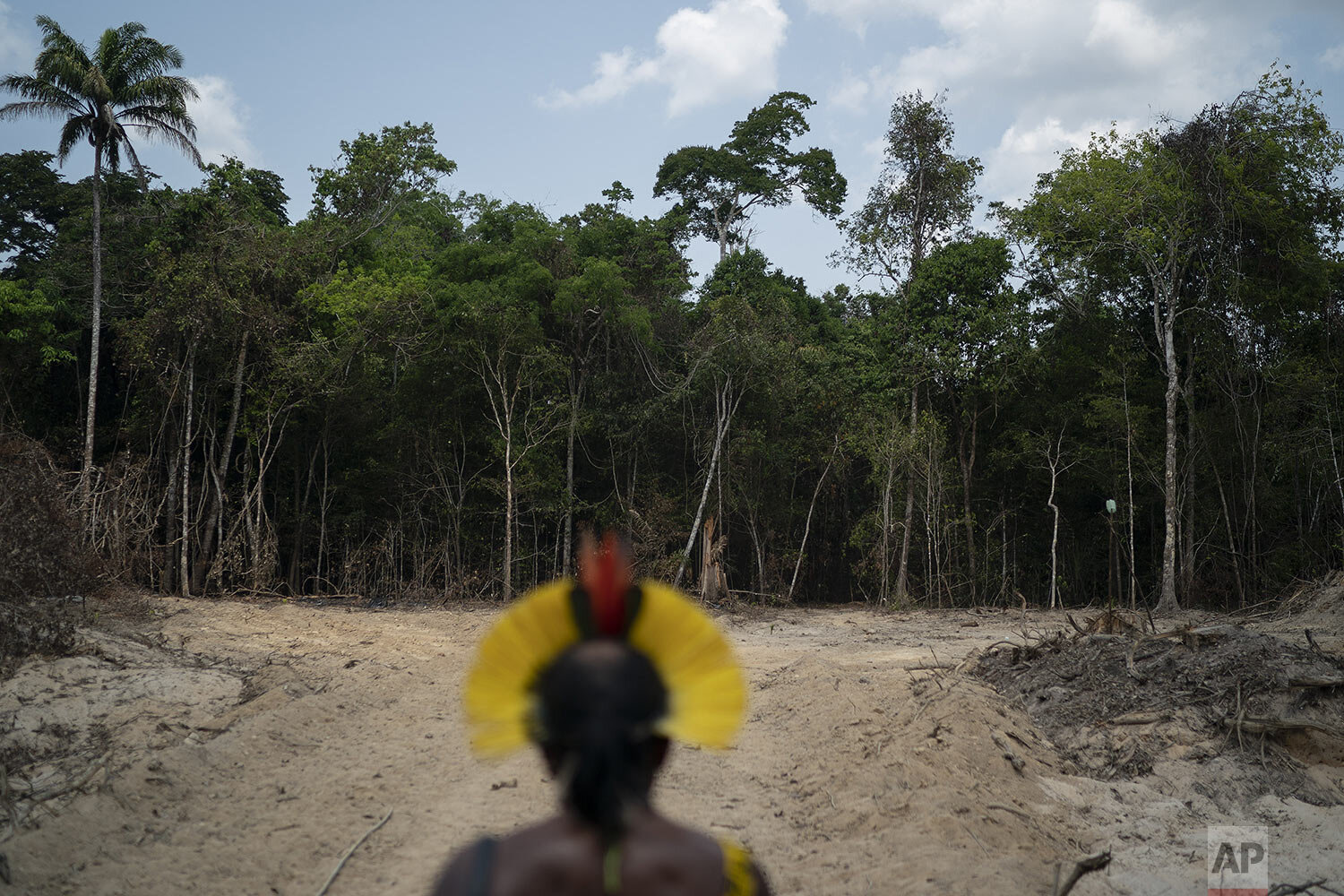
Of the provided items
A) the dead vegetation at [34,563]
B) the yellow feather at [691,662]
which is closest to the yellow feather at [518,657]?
the yellow feather at [691,662]

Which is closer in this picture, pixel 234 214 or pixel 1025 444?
pixel 234 214

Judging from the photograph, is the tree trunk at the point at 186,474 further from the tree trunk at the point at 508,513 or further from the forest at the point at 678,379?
the tree trunk at the point at 508,513

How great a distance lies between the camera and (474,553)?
17.9m

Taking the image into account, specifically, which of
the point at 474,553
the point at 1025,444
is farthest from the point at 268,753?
the point at 1025,444

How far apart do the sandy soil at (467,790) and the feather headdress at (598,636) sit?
3157mm

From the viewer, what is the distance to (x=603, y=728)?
104cm

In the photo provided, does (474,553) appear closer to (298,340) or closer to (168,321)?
(298,340)

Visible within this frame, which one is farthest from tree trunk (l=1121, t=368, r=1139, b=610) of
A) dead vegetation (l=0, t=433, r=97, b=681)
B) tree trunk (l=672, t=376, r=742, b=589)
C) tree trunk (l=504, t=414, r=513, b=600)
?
dead vegetation (l=0, t=433, r=97, b=681)

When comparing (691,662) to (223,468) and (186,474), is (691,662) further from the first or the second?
(223,468)

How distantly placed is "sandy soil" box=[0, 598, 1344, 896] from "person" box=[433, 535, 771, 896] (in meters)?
3.17

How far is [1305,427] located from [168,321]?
19.2 metres

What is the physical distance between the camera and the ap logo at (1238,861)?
4.06 meters

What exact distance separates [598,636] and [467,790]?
4.35 metres

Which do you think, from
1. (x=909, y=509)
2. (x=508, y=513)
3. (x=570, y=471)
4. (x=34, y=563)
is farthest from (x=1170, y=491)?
(x=34, y=563)
